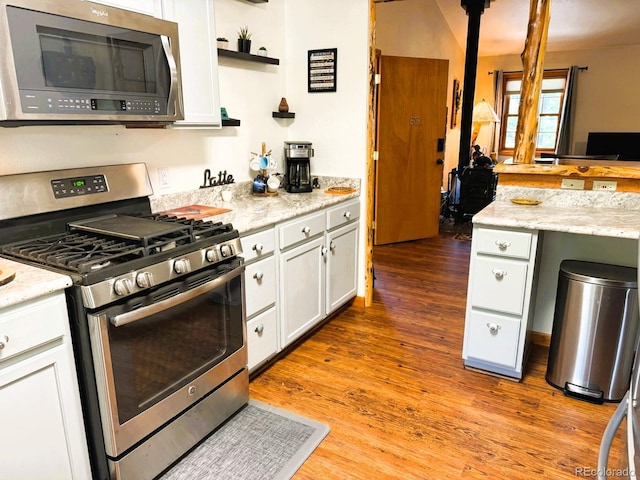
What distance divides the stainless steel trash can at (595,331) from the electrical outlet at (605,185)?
0.48 m

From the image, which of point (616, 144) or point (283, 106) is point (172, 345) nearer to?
point (283, 106)

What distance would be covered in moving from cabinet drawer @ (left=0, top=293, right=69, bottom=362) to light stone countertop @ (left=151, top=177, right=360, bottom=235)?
35.4 inches

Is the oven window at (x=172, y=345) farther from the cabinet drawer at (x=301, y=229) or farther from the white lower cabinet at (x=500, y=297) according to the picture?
the white lower cabinet at (x=500, y=297)

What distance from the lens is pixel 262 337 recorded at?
2.44 meters

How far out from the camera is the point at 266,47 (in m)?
3.20

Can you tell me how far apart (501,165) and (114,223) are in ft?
7.51

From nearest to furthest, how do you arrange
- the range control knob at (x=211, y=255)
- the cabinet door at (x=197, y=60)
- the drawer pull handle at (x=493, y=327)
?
1. the range control knob at (x=211, y=255)
2. the cabinet door at (x=197, y=60)
3. the drawer pull handle at (x=493, y=327)

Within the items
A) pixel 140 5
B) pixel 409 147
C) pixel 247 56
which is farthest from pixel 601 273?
pixel 409 147

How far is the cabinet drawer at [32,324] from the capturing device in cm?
129

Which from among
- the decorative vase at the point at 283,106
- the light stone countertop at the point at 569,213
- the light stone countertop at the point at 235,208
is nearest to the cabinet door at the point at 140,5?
the light stone countertop at the point at 235,208

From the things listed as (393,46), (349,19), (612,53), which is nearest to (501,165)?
(349,19)

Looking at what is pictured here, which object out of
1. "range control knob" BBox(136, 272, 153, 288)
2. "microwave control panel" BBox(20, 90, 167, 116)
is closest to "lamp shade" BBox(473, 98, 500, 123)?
"microwave control panel" BBox(20, 90, 167, 116)

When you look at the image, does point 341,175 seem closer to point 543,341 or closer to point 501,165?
point 501,165

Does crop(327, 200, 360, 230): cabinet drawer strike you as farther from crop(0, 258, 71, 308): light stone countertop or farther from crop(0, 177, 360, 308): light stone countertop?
crop(0, 258, 71, 308): light stone countertop
